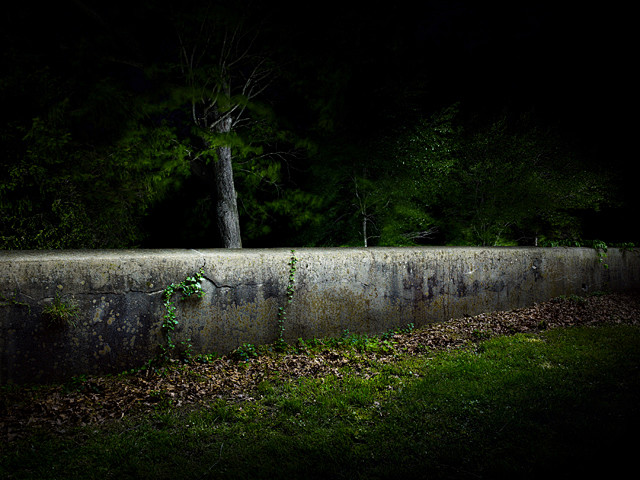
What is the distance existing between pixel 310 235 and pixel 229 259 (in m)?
8.94

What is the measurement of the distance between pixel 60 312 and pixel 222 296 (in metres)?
1.58

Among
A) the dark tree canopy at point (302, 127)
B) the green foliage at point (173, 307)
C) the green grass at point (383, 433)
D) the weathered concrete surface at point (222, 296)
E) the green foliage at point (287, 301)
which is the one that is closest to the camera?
the green grass at point (383, 433)

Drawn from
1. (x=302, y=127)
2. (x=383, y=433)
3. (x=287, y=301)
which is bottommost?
(x=383, y=433)

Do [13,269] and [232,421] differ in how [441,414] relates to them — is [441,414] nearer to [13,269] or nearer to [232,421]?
[232,421]

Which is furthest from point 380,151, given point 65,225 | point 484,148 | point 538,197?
point 65,225

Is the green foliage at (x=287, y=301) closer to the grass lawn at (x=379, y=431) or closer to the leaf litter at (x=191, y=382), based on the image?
the leaf litter at (x=191, y=382)

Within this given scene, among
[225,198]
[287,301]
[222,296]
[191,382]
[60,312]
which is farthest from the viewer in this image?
[225,198]

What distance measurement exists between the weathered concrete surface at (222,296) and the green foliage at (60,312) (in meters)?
0.04

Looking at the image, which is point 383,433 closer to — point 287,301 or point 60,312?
point 287,301

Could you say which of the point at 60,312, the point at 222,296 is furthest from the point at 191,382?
the point at 60,312

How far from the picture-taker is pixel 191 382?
3.73 m

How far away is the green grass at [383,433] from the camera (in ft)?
8.01

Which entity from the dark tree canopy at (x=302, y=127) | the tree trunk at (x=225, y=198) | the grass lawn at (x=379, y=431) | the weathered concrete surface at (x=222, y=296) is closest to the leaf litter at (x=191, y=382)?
the grass lawn at (x=379, y=431)

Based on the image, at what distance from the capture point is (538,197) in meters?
11.3
